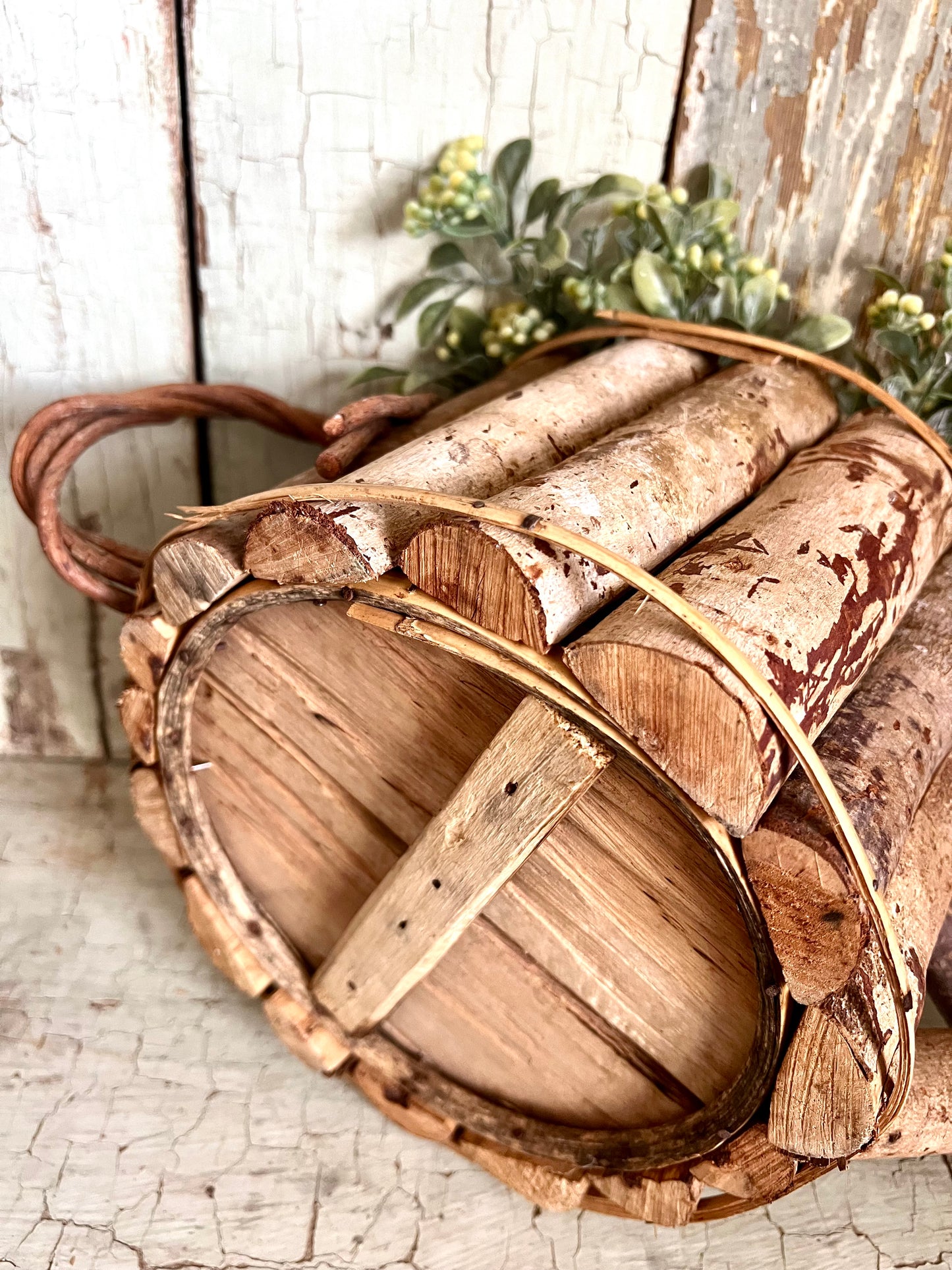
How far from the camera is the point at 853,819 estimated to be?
0.65 meters

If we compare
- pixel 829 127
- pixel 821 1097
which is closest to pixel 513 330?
pixel 829 127

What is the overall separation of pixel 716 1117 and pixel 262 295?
3.22ft

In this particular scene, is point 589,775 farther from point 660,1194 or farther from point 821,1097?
point 660,1194

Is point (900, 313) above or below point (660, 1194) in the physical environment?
above

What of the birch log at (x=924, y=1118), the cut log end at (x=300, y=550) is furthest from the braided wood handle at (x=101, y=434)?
the birch log at (x=924, y=1118)

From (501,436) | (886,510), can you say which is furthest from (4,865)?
(886,510)

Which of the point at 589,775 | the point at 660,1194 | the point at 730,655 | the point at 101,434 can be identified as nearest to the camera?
the point at 730,655

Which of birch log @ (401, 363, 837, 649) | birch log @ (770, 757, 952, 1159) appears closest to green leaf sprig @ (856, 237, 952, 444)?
birch log @ (401, 363, 837, 649)

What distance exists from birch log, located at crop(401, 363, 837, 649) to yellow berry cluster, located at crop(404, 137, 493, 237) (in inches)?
12.2

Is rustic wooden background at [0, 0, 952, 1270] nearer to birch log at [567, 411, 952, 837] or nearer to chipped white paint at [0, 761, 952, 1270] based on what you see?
chipped white paint at [0, 761, 952, 1270]

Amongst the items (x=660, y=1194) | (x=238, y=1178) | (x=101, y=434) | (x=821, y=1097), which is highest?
(x=101, y=434)

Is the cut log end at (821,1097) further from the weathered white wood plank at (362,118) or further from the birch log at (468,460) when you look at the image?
the weathered white wood plank at (362,118)

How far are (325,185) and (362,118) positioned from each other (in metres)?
0.08

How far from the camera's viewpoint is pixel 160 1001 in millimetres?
1070
